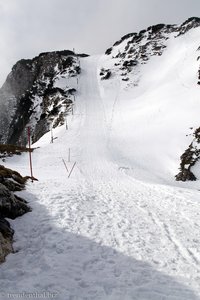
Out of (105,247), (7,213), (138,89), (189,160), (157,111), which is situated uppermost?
(138,89)

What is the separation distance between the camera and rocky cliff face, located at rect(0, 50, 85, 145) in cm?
10356

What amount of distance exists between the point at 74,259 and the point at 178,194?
12498 mm

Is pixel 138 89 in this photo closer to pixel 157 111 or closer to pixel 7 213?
pixel 157 111

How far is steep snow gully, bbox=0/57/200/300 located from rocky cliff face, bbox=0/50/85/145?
7060 cm

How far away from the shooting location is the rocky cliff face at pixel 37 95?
104 meters

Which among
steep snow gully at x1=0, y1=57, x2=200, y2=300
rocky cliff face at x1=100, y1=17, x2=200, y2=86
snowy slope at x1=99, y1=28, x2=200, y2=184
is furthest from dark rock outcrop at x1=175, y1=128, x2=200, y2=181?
rocky cliff face at x1=100, y1=17, x2=200, y2=86

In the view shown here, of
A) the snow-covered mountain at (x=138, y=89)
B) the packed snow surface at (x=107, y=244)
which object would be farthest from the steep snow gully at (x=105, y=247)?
the snow-covered mountain at (x=138, y=89)

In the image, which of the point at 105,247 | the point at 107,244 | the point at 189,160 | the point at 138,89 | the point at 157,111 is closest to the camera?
the point at 105,247

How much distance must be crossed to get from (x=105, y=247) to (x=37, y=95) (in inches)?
4765

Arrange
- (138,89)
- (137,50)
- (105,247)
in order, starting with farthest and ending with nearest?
(137,50), (138,89), (105,247)

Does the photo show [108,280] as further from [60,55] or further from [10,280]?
[60,55]

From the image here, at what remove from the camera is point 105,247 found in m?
11.7

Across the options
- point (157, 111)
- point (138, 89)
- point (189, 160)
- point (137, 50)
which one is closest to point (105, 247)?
point (189, 160)

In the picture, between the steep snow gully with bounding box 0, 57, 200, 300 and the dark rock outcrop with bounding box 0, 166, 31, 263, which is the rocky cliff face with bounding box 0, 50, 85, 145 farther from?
the dark rock outcrop with bounding box 0, 166, 31, 263
